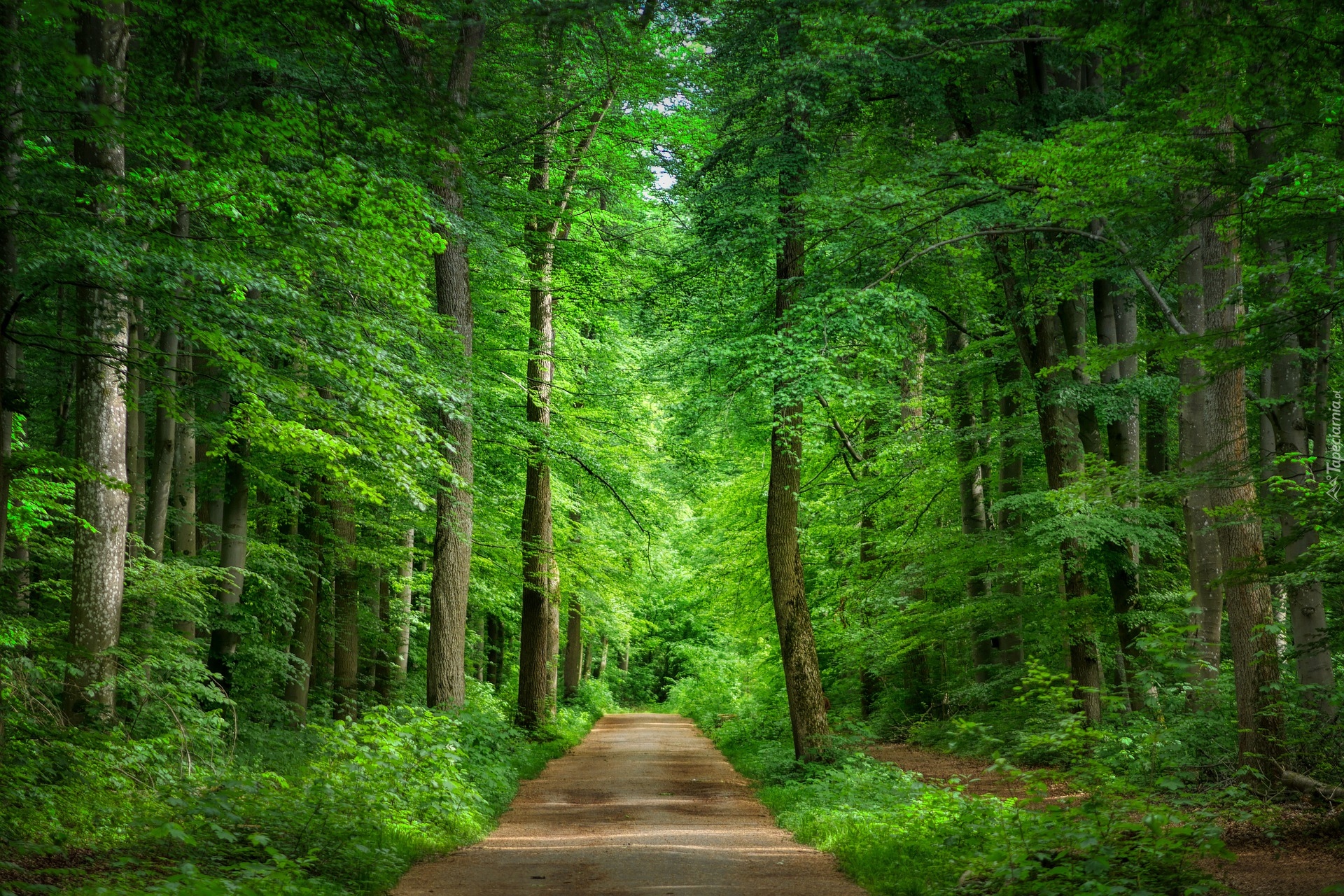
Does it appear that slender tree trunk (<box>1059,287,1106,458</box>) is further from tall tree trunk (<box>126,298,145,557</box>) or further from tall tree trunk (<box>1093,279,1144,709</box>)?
tall tree trunk (<box>126,298,145,557</box>)

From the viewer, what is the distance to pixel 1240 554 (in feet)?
31.5

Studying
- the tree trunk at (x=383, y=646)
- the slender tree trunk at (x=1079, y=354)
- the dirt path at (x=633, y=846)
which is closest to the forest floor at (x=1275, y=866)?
the dirt path at (x=633, y=846)

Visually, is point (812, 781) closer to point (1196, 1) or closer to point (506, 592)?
point (1196, 1)

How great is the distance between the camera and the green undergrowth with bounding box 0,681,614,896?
5.77 m

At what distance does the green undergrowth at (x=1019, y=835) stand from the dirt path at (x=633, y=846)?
1.44 feet

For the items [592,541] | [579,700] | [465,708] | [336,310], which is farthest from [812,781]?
[579,700]

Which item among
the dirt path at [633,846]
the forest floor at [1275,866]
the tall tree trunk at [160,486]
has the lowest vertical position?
the dirt path at [633,846]

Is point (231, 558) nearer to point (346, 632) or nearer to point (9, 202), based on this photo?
point (346, 632)

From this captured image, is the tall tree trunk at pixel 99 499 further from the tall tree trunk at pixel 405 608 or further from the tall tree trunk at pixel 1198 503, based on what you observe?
the tall tree trunk at pixel 1198 503

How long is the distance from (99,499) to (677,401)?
12474mm

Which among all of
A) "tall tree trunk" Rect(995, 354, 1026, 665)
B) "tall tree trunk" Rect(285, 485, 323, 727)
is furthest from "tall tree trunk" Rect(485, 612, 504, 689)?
"tall tree trunk" Rect(995, 354, 1026, 665)

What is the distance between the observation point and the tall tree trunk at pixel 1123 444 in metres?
13.9

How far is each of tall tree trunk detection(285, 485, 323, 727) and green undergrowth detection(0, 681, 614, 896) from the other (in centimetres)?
342

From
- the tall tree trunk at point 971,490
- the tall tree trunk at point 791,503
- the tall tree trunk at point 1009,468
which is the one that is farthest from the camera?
the tall tree trunk at point 971,490
